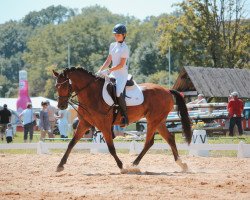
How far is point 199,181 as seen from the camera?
10.7 meters

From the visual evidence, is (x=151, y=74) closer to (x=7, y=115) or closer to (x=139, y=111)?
(x=7, y=115)

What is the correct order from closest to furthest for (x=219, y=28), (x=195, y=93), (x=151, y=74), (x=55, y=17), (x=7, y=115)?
1. (x=7, y=115)
2. (x=195, y=93)
3. (x=219, y=28)
4. (x=151, y=74)
5. (x=55, y=17)

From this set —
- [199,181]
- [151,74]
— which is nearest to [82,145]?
[199,181]

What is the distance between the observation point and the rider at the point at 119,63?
1292cm

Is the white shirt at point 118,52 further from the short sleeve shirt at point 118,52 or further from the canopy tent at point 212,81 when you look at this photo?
the canopy tent at point 212,81

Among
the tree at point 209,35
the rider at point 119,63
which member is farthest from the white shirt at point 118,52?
the tree at point 209,35

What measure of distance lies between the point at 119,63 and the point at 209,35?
45718 millimetres

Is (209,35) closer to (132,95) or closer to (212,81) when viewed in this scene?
(212,81)

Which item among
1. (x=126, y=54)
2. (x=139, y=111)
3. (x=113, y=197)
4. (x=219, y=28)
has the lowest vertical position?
(x=113, y=197)

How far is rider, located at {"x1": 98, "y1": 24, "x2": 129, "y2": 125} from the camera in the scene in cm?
1292

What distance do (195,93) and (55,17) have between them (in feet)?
517

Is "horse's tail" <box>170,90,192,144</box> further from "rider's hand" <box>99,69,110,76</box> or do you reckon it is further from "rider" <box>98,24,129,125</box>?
"rider's hand" <box>99,69,110,76</box>

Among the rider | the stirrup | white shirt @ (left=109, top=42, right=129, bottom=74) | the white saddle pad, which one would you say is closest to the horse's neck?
the white saddle pad

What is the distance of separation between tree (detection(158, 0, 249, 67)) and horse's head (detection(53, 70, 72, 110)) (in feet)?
147
